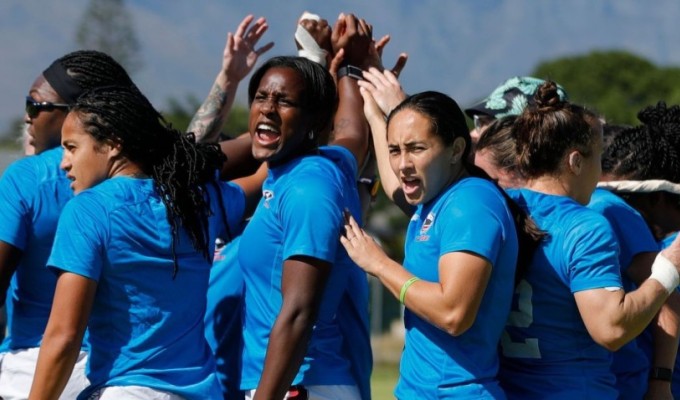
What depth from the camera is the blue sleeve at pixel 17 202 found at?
194 inches

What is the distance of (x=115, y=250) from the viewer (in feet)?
14.6

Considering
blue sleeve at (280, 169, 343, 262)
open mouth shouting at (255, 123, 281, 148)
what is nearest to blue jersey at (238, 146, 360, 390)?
blue sleeve at (280, 169, 343, 262)

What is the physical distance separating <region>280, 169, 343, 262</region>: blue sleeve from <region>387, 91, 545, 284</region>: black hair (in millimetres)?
425

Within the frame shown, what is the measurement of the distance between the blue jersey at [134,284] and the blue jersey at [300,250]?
0.22 metres

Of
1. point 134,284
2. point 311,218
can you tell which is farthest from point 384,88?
point 134,284

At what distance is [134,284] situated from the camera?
4.52m

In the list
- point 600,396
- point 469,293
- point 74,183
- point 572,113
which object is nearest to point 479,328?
point 469,293

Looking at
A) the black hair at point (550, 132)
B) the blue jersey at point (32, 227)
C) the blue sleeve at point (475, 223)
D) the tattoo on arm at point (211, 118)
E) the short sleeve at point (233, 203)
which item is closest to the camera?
the blue sleeve at point (475, 223)

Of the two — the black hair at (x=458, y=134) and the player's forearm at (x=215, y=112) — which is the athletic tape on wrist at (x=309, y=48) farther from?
the black hair at (x=458, y=134)

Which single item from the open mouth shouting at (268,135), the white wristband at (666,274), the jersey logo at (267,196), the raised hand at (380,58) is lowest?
the white wristband at (666,274)

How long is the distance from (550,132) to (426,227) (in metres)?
0.63

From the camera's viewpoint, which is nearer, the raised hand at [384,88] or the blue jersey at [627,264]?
the blue jersey at [627,264]

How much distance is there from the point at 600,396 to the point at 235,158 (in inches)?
81.7

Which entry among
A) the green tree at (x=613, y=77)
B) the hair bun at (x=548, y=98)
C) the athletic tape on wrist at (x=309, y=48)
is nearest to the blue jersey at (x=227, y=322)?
the athletic tape on wrist at (x=309, y=48)
